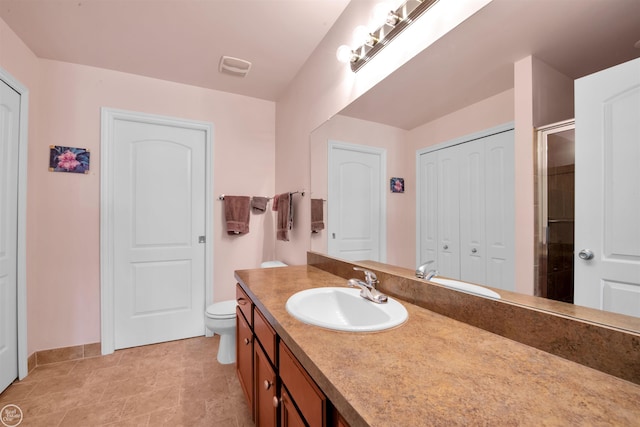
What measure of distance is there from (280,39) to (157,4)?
2.46ft

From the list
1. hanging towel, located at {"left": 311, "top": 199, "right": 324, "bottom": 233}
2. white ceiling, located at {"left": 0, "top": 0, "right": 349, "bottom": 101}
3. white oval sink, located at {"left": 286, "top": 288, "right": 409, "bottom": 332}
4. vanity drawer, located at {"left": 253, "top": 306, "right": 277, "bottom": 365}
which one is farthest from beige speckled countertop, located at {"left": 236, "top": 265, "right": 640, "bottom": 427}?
white ceiling, located at {"left": 0, "top": 0, "right": 349, "bottom": 101}

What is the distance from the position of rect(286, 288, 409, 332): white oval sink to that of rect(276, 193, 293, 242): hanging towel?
1.18m

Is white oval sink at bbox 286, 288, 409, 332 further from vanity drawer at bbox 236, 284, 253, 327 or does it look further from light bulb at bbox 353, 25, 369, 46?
light bulb at bbox 353, 25, 369, 46

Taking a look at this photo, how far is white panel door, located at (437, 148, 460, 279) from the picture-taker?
35.9 inches

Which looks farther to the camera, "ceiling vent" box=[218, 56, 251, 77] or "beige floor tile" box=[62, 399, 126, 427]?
"ceiling vent" box=[218, 56, 251, 77]

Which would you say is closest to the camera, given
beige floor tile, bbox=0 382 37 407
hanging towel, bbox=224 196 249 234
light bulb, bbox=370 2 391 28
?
light bulb, bbox=370 2 391 28

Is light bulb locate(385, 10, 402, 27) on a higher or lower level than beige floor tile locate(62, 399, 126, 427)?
higher

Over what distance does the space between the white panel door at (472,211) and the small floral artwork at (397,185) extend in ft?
0.91

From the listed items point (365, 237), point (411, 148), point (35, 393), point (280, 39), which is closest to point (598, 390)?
point (411, 148)

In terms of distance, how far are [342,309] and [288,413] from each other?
18.0 inches

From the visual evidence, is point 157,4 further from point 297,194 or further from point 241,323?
point 241,323

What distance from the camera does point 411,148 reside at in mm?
1073

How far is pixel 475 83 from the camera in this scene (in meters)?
0.86

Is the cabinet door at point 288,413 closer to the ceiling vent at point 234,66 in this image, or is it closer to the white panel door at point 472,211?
the white panel door at point 472,211
